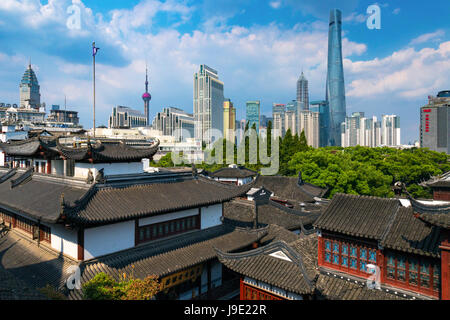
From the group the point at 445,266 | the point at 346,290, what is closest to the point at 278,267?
the point at 346,290

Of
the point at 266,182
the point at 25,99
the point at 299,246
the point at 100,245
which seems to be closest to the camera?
the point at 100,245

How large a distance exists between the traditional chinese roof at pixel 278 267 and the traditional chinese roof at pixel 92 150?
26.0ft

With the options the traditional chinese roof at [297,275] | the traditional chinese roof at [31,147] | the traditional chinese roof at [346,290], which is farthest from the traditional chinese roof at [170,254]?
the traditional chinese roof at [31,147]

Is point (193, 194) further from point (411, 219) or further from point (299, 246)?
point (411, 219)

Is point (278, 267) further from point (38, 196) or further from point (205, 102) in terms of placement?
point (205, 102)

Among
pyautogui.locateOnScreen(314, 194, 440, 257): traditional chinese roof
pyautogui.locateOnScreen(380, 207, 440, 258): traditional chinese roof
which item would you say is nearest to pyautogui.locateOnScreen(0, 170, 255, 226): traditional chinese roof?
pyautogui.locateOnScreen(314, 194, 440, 257): traditional chinese roof

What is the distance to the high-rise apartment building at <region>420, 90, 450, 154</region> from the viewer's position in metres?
74.4

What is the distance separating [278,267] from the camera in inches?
532

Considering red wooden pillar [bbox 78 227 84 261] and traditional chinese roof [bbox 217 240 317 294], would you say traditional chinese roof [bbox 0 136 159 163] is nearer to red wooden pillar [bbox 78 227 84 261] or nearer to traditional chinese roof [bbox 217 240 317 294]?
red wooden pillar [bbox 78 227 84 261]

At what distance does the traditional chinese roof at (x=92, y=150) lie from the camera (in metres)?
Answer: 15.5

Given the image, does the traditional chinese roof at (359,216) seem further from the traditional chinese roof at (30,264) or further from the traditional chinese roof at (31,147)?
the traditional chinese roof at (31,147)

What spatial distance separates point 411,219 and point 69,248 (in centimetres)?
1619
